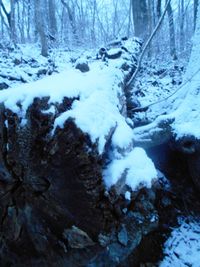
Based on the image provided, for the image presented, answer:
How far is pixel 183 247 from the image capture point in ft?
9.05

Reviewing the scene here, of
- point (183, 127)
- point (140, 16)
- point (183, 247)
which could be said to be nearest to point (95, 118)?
point (183, 127)

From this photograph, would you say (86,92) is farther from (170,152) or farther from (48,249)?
(170,152)

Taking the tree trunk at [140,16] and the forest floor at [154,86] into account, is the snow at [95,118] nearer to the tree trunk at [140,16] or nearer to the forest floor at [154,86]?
the forest floor at [154,86]

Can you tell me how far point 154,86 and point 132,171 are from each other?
387 centimetres

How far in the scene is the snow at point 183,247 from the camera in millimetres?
2602

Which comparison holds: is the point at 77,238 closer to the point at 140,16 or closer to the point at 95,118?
the point at 95,118

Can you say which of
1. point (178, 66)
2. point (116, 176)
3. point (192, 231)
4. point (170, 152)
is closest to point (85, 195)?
point (116, 176)

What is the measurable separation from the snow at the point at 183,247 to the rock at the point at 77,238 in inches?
39.9

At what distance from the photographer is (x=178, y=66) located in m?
7.10

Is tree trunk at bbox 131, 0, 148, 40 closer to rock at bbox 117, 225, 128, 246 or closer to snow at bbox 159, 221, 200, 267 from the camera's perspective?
snow at bbox 159, 221, 200, 267

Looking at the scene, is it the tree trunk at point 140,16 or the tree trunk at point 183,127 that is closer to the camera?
the tree trunk at point 183,127

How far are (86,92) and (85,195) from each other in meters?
0.86

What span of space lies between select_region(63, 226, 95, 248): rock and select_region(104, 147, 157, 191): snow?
40cm

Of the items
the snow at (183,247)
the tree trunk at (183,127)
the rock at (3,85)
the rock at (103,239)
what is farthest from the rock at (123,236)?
the rock at (3,85)
